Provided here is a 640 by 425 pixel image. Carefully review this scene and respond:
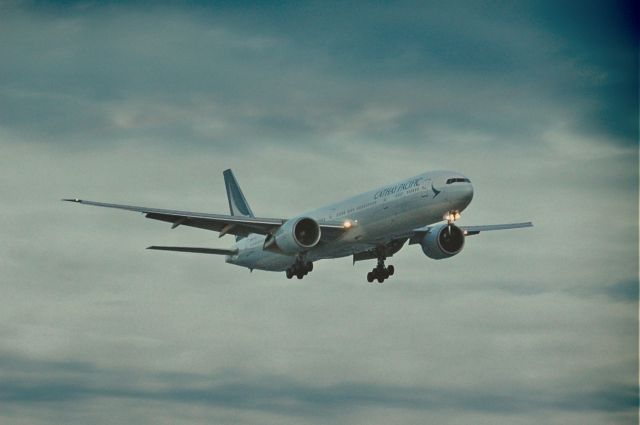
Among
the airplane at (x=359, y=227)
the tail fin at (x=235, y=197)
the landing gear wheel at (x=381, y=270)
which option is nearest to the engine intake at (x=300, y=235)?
the airplane at (x=359, y=227)

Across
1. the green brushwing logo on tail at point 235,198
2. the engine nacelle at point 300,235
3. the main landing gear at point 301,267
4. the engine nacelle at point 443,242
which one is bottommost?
the main landing gear at point 301,267

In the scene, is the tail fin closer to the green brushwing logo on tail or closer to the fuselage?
the green brushwing logo on tail

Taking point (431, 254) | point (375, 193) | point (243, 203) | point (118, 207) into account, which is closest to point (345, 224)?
point (375, 193)

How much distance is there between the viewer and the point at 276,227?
67.3m

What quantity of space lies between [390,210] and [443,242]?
315 inches

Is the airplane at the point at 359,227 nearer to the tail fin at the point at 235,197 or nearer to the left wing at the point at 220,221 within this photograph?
the left wing at the point at 220,221

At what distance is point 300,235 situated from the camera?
6450cm

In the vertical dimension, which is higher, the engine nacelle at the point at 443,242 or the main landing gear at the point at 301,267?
the engine nacelle at the point at 443,242

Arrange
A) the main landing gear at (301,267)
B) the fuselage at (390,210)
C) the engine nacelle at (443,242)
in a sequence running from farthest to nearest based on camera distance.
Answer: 1. the engine nacelle at (443,242)
2. the main landing gear at (301,267)
3. the fuselage at (390,210)

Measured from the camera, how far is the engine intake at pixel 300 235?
6406 cm

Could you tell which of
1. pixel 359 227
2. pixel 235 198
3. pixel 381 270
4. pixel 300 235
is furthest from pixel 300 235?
pixel 235 198

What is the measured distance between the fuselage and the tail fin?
54.1 ft

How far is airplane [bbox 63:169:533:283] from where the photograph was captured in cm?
5991

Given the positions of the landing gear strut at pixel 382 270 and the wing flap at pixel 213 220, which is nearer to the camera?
the wing flap at pixel 213 220
